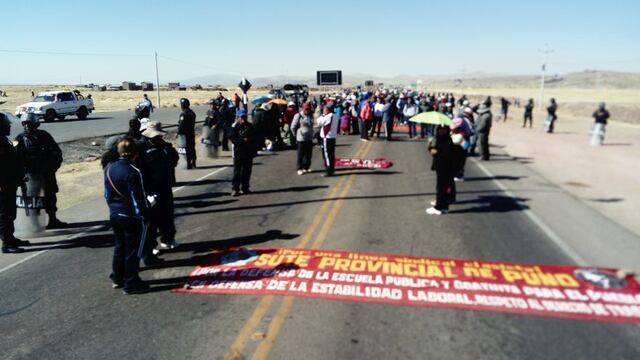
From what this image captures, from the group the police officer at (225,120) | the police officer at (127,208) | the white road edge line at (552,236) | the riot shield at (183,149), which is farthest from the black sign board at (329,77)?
the police officer at (127,208)

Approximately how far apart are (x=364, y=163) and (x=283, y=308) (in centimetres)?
1058

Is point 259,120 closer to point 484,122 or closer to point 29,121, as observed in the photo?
point 484,122

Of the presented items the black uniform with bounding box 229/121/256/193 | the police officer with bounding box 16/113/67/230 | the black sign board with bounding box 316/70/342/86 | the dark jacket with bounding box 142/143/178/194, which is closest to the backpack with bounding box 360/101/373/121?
the black uniform with bounding box 229/121/256/193

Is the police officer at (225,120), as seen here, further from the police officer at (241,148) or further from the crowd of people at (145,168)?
the police officer at (241,148)

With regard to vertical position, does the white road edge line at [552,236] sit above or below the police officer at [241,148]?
below

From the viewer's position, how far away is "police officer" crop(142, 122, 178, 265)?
6652 mm

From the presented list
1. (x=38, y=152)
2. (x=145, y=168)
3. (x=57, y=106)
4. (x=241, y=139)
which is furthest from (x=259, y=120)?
(x=57, y=106)

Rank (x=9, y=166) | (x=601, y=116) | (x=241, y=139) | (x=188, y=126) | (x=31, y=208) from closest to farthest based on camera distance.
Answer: (x=9, y=166) → (x=31, y=208) → (x=241, y=139) → (x=188, y=126) → (x=601, y=116)

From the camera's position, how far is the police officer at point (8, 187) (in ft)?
23.7

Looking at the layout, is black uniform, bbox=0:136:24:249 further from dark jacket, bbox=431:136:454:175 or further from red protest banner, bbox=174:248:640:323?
dark jacket, bbox=431:136:454:175

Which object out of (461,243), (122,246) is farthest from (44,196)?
(461,243)

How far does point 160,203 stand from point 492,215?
640cm

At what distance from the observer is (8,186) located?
735cm

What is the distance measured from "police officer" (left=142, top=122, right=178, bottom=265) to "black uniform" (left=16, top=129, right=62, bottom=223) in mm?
2531
